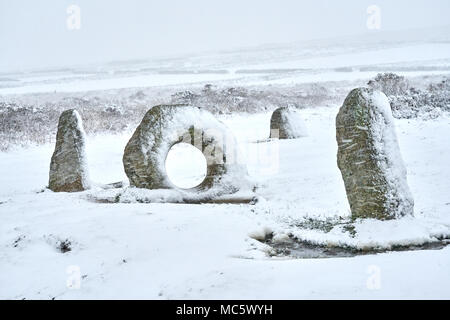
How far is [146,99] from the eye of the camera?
108ft

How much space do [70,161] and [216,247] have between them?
5.97 metres

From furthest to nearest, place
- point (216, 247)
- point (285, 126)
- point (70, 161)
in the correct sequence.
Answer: point (285, 126) < point (70, 161) < point (216, 247)

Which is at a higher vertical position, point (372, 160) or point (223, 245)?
point (372, 160)

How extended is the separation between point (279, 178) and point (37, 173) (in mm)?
7645

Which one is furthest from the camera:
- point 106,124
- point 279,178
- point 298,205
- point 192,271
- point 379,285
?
point 106,124

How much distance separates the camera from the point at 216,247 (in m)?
5.82

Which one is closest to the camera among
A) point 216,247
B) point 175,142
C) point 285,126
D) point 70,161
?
point 216,247

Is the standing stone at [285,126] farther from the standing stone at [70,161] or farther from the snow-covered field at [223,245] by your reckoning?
the standing stone at [70,161]

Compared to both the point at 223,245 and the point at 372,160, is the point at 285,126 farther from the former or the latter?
the point at 223,245

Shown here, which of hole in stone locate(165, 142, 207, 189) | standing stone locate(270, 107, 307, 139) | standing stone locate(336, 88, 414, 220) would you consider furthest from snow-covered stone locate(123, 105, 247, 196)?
standing stone locate(270, 107, 307, 139)

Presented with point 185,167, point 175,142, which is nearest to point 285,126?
point 185,167

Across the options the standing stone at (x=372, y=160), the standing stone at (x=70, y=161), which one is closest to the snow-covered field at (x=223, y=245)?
the standing stone at (x=372, y=160)

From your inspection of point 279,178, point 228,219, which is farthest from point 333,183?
point 228,219

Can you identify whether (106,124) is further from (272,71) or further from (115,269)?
(272,71)
